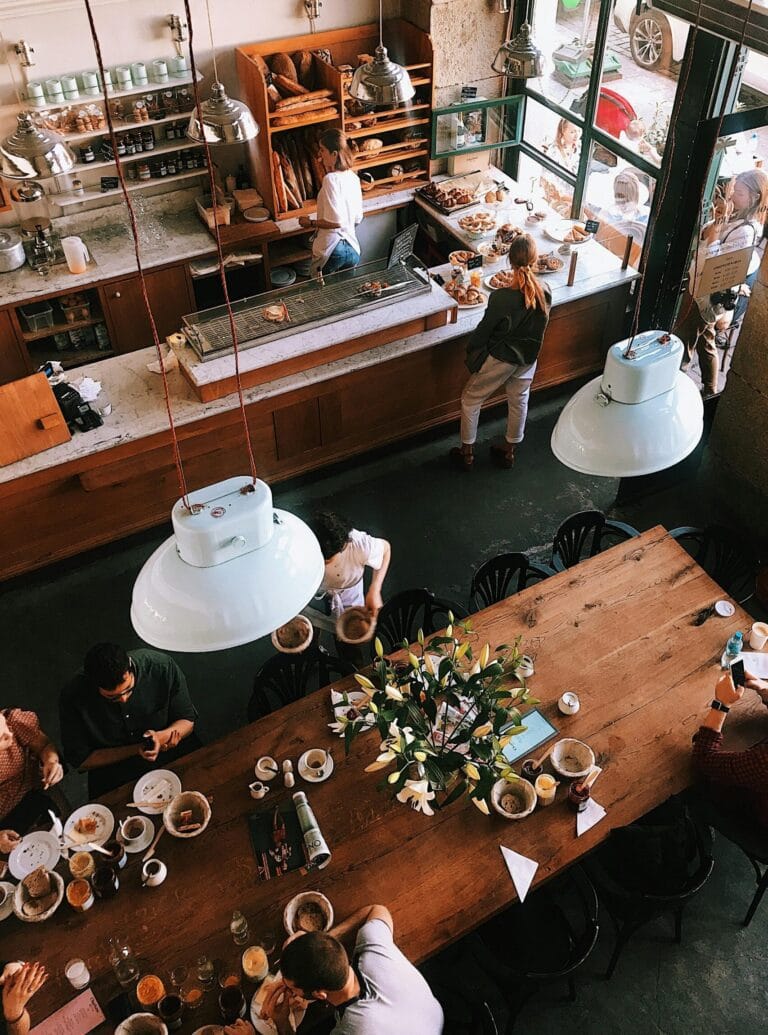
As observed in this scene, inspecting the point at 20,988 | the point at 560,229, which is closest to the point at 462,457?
the point at 560,229

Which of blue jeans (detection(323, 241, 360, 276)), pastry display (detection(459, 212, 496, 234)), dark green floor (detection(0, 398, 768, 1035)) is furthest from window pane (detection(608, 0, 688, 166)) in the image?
blue jeans (detection(323, 241, 360, 276))

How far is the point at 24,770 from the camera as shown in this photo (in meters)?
3.49

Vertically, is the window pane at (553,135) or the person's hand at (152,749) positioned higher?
the window pane at (553,135)

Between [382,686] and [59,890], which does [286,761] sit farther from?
[59,890]

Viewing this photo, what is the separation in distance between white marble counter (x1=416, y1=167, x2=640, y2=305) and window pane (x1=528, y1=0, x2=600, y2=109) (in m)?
0.79

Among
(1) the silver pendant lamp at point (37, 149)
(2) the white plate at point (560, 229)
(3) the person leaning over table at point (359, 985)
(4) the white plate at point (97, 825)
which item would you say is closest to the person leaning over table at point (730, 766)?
(3) the person leaning over table at point (359, 985)

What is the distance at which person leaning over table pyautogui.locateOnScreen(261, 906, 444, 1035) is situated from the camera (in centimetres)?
252

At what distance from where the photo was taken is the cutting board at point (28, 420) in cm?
454

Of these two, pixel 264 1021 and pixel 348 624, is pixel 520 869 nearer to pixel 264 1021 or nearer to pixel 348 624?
pixel 264 1021

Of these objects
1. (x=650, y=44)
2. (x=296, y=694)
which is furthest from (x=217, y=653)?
(x=650, y=44)

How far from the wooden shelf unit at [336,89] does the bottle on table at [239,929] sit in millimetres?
5046

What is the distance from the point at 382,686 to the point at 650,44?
4553 mm

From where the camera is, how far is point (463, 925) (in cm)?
297

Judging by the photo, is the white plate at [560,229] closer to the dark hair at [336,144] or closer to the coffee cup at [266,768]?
the dark hair at [336,144]
